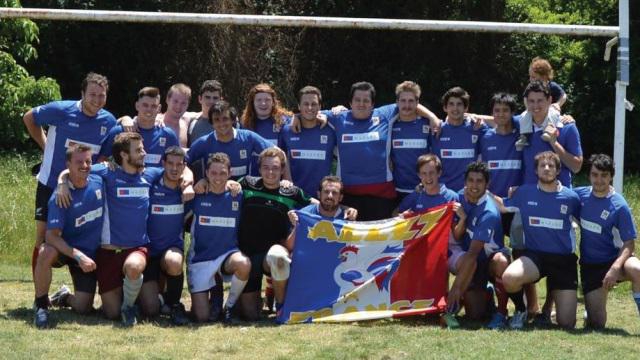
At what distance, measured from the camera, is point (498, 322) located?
8.70 metres

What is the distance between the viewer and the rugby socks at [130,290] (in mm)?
8680

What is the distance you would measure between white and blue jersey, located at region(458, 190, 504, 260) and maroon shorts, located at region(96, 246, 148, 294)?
2.74 meters

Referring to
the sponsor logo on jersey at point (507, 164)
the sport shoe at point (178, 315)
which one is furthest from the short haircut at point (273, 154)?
the sponsor logo on jersey at point (507, 164)

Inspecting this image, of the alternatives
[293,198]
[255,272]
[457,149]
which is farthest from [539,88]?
[255,272]

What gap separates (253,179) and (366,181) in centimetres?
107

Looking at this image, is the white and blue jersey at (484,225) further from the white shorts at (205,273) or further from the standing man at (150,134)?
the standing man at (150,134)

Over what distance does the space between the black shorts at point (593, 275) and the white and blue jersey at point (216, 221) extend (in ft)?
9.75

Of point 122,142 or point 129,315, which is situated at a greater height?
point 122,142

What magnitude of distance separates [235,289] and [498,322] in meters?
2.21

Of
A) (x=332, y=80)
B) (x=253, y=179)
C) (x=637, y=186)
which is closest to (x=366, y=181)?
(x=253, y=179)

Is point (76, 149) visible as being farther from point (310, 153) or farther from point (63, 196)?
point (310, 153)

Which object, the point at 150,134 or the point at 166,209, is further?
the point at 150,134

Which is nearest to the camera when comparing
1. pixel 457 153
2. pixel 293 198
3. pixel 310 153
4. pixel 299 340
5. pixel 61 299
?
pixel 299 340

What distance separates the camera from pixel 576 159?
9.17 metres
